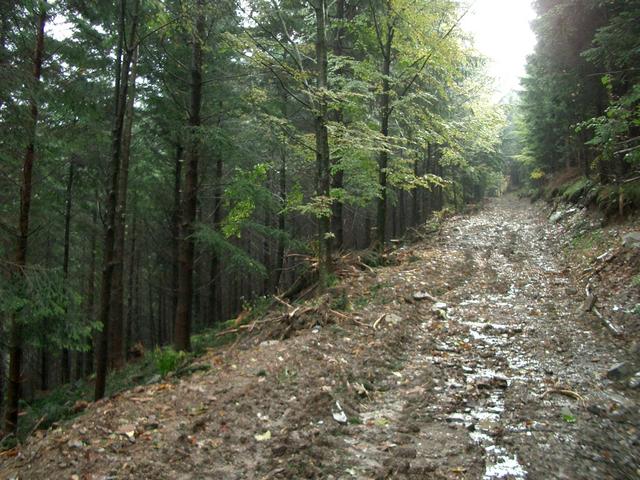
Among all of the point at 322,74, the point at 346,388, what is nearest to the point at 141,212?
the point at 322,74

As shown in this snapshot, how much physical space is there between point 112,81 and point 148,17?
171 inches

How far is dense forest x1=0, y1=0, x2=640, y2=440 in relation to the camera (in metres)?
7.49

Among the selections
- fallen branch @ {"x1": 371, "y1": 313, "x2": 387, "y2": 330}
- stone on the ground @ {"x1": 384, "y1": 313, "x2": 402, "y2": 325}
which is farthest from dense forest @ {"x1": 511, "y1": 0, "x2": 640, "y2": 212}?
fallen branch @ {"x1": 371, "y1": 313, "x2": 387, "y2": 330}

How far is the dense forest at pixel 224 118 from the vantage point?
749 cm

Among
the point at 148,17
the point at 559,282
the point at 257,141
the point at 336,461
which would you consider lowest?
the point at 336,461

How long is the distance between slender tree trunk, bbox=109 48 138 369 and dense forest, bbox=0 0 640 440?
0.25 ft

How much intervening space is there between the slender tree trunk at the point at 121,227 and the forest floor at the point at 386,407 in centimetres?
528

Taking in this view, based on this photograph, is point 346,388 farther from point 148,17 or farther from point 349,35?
point 349,35

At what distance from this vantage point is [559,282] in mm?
10008

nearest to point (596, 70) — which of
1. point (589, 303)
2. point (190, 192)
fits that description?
point (589, 303)

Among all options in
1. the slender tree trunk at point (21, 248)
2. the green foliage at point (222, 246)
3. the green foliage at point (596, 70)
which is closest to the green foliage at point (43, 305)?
the slender tree trunk at point (21, 248)

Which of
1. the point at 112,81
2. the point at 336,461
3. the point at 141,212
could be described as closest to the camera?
the point at 336,461

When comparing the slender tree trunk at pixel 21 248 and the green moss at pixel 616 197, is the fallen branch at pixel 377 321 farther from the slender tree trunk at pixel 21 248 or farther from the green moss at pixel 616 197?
A: the green moss at pixel 616 197

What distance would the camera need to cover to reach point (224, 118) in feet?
47.4
